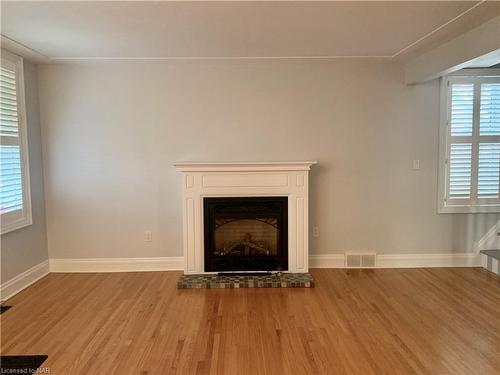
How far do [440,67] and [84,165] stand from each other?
155 inches

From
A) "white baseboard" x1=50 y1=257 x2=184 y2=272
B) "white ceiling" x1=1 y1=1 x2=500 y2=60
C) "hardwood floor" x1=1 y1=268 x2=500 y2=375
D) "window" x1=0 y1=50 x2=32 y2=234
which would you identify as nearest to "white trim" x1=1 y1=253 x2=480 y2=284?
"white baseboard" x1=50 y1=257 x2=184 y2=272

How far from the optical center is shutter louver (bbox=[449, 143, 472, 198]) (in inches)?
166

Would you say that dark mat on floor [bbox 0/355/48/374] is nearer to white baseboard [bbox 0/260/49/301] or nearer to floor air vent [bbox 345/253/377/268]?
white baseboard [bbox 0/260/49/301]

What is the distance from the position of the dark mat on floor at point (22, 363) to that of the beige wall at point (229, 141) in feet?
6.01

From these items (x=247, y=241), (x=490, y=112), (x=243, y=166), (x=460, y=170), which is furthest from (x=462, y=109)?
(x=247, y=241)

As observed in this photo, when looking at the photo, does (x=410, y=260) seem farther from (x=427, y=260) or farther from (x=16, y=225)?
(x=16, y=225)

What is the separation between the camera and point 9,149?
3.53 metres

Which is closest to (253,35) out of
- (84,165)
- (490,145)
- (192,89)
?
(192,89)

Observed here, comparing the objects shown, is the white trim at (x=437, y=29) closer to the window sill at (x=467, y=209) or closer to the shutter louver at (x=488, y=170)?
the shutter louver at (x=488, y=170)

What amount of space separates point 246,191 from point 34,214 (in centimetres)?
235

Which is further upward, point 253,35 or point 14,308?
point 253,35

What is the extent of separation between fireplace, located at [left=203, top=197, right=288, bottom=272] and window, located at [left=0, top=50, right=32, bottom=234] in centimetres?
189

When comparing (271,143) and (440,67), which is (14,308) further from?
(440,67)

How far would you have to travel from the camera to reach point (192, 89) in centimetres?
410
